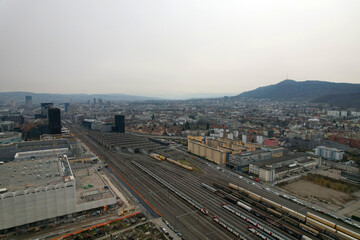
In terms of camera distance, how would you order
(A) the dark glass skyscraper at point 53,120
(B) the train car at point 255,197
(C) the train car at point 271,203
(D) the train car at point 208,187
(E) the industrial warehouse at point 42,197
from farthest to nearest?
1. (A) the dark glass skyscraper at point 53,120
2. (D) the train car at point 208,187
3. (B) the train car at point 255,197
4. (C) the train car at point 271,203
5. (E) the industrial warehouse at point 42,197

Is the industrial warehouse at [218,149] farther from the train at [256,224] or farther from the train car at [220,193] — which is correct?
the train at [256,224]

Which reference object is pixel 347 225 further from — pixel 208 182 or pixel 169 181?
pixel 169 181

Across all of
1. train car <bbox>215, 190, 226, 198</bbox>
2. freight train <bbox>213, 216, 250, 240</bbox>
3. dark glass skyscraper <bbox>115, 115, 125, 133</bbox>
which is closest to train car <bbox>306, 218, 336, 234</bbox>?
freight train <bbox>213, 216, 250, 240</bbox>

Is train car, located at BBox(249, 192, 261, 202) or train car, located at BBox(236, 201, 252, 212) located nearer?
train car, located at BBox(236, 201, 252, 212)

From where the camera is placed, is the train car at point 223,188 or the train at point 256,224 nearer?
the train at point 256,224

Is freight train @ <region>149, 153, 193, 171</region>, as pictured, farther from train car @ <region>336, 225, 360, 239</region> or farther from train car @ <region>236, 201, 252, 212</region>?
train car @ <region>336, 225, 360, 239</region>

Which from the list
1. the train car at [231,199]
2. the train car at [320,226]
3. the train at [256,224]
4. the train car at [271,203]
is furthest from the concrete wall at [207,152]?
the train car at [320,226]
